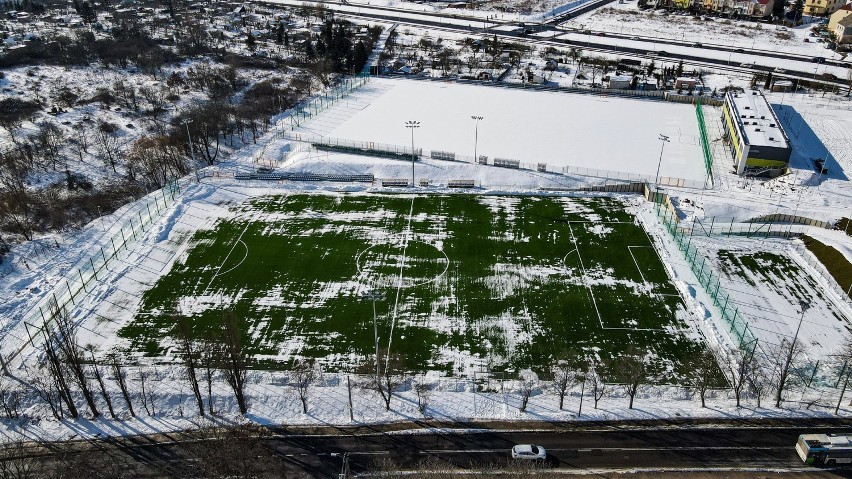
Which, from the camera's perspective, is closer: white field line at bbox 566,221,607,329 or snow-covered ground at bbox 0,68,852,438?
snow-covered ground at bbox 0,68,852,438

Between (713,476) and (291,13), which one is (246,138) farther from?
(291,13)

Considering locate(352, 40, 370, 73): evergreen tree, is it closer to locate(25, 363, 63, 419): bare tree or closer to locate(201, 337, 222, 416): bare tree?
locate(201, 337, 222, 416): bare tree


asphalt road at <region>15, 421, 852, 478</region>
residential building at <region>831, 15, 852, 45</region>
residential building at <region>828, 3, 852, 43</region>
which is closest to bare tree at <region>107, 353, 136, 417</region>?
asphalt road at <region>15, 421, 852, 478</region>

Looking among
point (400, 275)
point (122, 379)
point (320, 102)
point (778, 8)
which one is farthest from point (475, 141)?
point (778, 8)

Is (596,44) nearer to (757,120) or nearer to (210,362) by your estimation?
(757,120)

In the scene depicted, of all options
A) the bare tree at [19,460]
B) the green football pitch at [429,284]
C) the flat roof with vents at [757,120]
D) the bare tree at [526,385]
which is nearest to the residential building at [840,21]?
the flat roof with vents at [757,120]

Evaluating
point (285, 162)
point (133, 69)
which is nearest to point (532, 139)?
point (285, 162)

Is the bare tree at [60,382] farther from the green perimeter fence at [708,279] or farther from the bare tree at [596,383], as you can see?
the green perimeter fence at [708,279]
